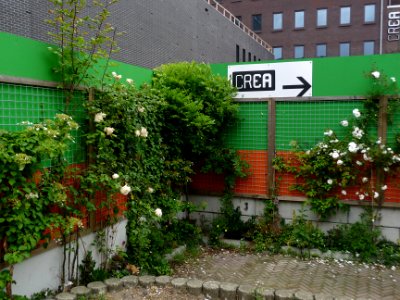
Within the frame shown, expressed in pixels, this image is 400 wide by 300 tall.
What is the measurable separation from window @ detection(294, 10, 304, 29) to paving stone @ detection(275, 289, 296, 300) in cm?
4091

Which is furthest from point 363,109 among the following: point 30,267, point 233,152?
point 30,267

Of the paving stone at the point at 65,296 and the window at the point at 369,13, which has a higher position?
the window at the point at 369,13

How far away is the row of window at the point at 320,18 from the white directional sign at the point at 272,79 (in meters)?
37.2

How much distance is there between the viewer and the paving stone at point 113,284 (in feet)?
14.5

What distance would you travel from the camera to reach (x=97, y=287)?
431 centimetres

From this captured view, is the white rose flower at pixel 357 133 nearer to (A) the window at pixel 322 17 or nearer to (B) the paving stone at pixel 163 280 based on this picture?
(B) the paving stone at pixel 163 280

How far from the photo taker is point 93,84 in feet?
15.3

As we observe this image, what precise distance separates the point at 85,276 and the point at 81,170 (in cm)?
127

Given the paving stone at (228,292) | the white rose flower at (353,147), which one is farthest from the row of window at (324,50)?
the paving stone at (228,292)

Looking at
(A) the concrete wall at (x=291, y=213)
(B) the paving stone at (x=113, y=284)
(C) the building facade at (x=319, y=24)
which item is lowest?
(B) the paving stone at (x=113, y=284)

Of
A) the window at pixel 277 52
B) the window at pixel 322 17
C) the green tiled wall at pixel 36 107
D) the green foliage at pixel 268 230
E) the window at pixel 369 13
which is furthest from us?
the window at pixel 277 52

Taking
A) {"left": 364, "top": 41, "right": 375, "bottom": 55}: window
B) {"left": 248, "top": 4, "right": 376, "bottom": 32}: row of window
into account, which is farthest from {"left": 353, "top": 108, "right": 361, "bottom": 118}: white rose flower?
{"left": 248, "top": 4, "right": 376, "bottom": 32}: row of window

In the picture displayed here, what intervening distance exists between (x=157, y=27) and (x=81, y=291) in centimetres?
1582

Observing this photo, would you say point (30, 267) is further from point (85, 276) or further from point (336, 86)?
point (336, 86)
